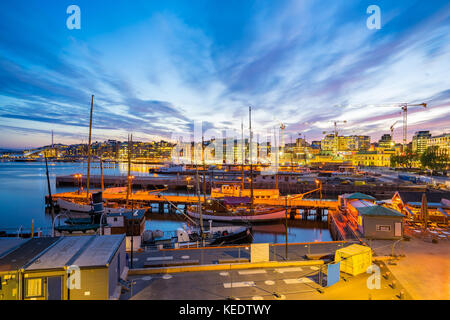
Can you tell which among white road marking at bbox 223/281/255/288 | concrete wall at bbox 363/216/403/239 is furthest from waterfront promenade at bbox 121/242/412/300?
concrete wall at bbox 363/216/403/239

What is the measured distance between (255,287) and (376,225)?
12.6 m

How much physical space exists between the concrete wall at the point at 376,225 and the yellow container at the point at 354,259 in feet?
22.7

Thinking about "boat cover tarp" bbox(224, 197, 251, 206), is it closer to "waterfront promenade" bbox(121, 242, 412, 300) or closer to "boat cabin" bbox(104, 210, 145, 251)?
"boat cabin" bbox(104, 210, 145, 251)

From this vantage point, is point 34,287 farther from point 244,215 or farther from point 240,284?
point 244,215

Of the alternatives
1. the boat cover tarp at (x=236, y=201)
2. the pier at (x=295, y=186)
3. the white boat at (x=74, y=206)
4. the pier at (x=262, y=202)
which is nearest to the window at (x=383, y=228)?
the pier at (x=262, y=202)

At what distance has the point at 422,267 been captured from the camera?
40.8ft

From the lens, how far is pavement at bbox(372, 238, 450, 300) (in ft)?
33.0

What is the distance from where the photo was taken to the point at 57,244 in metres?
10.1

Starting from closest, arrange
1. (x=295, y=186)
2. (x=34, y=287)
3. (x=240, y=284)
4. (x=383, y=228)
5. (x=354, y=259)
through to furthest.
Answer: (x=34, y=287), (x=240, y=284), (x=354, y=259), (x=383, y=228), (x=295, y=186)

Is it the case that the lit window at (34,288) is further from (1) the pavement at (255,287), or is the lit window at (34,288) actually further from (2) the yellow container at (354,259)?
(2) the yellow container at (354,259)

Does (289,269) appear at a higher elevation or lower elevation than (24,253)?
lower

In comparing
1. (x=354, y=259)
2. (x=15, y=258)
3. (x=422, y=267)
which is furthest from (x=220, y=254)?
(x=422, y=267)

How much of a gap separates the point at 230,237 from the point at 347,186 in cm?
4583
